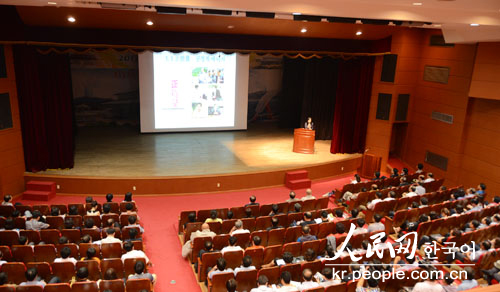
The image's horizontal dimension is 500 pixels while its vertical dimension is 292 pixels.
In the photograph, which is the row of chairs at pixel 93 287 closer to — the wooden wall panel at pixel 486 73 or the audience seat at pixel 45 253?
the audience seat at pixel 45 253

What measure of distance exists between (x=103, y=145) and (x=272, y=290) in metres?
9.42

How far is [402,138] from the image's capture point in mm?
13328

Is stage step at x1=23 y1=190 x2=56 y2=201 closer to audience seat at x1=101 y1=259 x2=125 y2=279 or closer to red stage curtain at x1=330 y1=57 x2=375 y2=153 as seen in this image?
audience seat at x1=101 y1=259 x2=125 y2=279

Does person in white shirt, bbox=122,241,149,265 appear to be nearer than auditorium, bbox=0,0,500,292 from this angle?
Yes

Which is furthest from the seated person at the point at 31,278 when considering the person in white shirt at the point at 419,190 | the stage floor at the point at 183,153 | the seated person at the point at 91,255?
the person in white shirt at the point at 419,190

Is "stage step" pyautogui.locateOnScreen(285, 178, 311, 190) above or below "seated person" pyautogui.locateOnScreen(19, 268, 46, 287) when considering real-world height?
below

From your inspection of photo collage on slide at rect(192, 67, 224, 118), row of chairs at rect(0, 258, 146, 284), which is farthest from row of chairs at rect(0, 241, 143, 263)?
photo collage on slide at rect(192, 67, 224, 118)

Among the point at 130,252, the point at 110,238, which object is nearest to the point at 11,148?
the point at 110,238

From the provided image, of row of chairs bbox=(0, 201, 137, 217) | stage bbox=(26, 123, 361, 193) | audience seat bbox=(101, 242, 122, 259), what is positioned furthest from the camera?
stage bbox=(26, 123, 361, 193)

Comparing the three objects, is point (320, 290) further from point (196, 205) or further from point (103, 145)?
point (103, 145)

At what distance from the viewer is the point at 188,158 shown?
38.1 ft

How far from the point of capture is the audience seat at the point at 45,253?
605 centimetres

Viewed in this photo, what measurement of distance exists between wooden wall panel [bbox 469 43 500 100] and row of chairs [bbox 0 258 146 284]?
375 inches

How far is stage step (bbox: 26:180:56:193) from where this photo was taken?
31.8 ft
